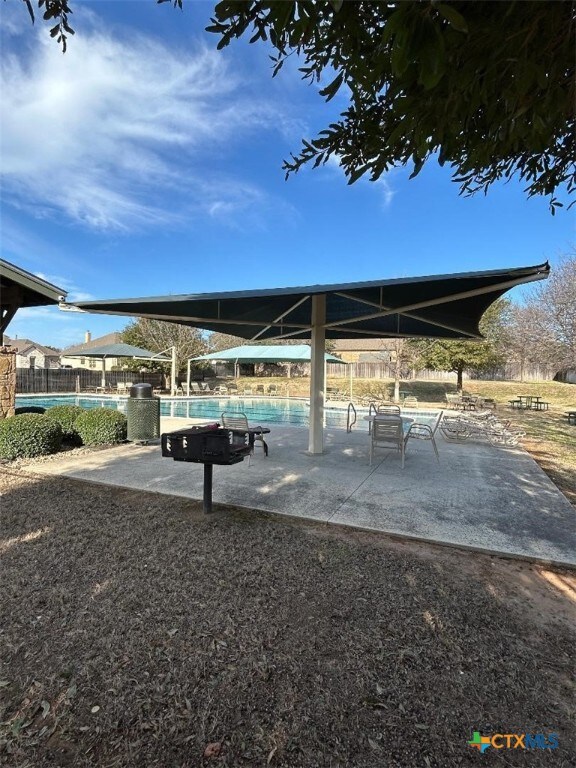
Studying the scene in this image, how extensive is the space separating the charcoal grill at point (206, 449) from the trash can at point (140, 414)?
154 inches

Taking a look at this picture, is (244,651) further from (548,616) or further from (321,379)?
(321,379)

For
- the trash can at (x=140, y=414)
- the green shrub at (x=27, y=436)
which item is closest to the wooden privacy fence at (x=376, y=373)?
the trash can at (x=140, y=414)

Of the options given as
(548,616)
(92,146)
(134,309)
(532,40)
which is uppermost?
(92,146)

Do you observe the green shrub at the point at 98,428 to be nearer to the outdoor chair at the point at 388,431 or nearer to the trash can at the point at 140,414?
the trash can at the point at 140,414

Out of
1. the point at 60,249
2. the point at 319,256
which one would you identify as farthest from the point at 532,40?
the point at 60,249

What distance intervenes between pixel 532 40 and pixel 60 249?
2170cm

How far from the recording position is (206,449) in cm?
393

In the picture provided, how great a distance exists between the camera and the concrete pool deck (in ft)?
12.3

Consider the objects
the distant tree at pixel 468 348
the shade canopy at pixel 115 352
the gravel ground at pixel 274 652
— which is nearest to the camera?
the gravel ground at pixel 274 652

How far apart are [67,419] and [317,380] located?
16.6 feet

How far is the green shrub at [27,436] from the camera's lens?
6.47 meters

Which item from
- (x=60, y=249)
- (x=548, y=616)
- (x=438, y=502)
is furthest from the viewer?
(x=60, y=249)

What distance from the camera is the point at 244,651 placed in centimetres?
214

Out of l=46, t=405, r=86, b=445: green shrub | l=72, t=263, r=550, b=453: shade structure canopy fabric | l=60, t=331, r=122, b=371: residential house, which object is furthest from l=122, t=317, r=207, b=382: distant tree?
l=46, t=405, r=86, b=445: green shrub
